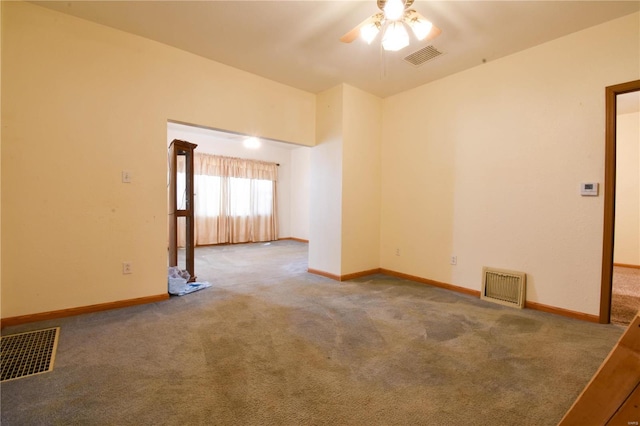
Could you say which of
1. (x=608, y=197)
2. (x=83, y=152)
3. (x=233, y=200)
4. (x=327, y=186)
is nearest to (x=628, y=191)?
(x=608, y=197)

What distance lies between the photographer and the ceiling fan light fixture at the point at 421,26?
2016 millimetres

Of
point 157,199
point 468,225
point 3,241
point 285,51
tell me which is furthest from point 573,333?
point 3,241

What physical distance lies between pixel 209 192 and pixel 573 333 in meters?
6.93

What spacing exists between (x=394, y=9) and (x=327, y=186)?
2517 mm

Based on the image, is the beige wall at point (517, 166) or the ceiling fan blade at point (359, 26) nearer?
the ceiling fan blade at point (359, 26)

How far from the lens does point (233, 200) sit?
7414 millimetres

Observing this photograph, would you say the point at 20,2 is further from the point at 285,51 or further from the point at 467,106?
the point at 467,106

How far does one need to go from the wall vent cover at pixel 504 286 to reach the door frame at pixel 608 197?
1.95ft

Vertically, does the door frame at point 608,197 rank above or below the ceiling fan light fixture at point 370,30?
below

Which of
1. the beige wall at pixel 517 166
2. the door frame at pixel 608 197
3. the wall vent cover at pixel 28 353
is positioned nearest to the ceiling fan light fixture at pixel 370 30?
Result: the beige wall at pixel 517 166

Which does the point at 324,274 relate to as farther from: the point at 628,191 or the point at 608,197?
the point at 628,191

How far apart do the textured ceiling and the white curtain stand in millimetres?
4091

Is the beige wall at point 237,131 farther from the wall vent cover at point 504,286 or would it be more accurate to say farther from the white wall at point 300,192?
the white wall at point 300,192

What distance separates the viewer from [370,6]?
2.31m
